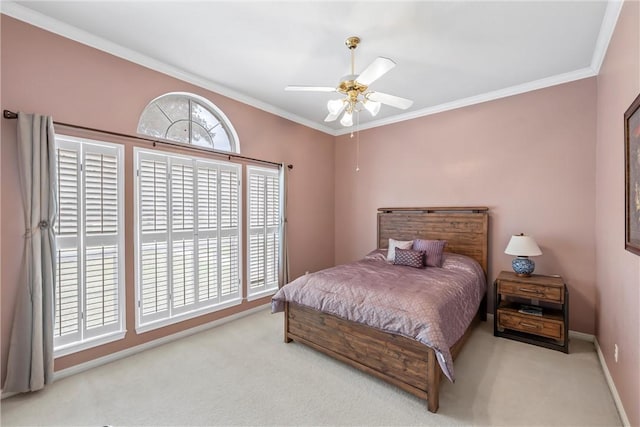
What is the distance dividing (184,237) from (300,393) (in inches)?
79.7

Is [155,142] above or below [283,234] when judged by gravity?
above

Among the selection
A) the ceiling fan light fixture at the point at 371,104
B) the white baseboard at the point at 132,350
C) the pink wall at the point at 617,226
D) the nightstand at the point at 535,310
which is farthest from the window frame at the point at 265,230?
the pink wall at the point at 617,226

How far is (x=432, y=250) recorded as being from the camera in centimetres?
355

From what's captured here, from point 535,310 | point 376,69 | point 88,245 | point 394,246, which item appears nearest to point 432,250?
point 394,246

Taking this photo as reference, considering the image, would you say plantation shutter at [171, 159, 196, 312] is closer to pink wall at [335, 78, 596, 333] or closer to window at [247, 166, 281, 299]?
window at [247, 166, 281, 299]

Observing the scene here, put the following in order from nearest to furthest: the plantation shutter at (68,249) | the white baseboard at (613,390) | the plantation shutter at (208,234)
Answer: the white baseboard at (613,390) → the plantation shutter at (68,249) → the plantation shutter at (208,234)

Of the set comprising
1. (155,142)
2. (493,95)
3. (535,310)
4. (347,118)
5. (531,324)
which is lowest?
(531,324)

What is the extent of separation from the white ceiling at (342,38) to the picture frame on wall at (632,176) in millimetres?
934

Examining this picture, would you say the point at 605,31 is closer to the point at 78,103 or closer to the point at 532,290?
the point at 532,290

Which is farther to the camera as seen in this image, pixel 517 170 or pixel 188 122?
pixel 517 170

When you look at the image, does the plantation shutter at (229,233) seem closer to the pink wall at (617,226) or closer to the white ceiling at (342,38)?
the white ceiling at (342,38)

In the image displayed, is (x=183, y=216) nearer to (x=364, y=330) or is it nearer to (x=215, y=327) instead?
(x=215, y=327)

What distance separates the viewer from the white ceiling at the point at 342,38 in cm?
212

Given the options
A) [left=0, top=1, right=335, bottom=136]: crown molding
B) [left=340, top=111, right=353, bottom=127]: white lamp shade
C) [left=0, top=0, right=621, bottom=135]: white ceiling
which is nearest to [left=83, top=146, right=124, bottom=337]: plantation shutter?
[left=0, top=1, right=335, bottom=136]: crown molding
